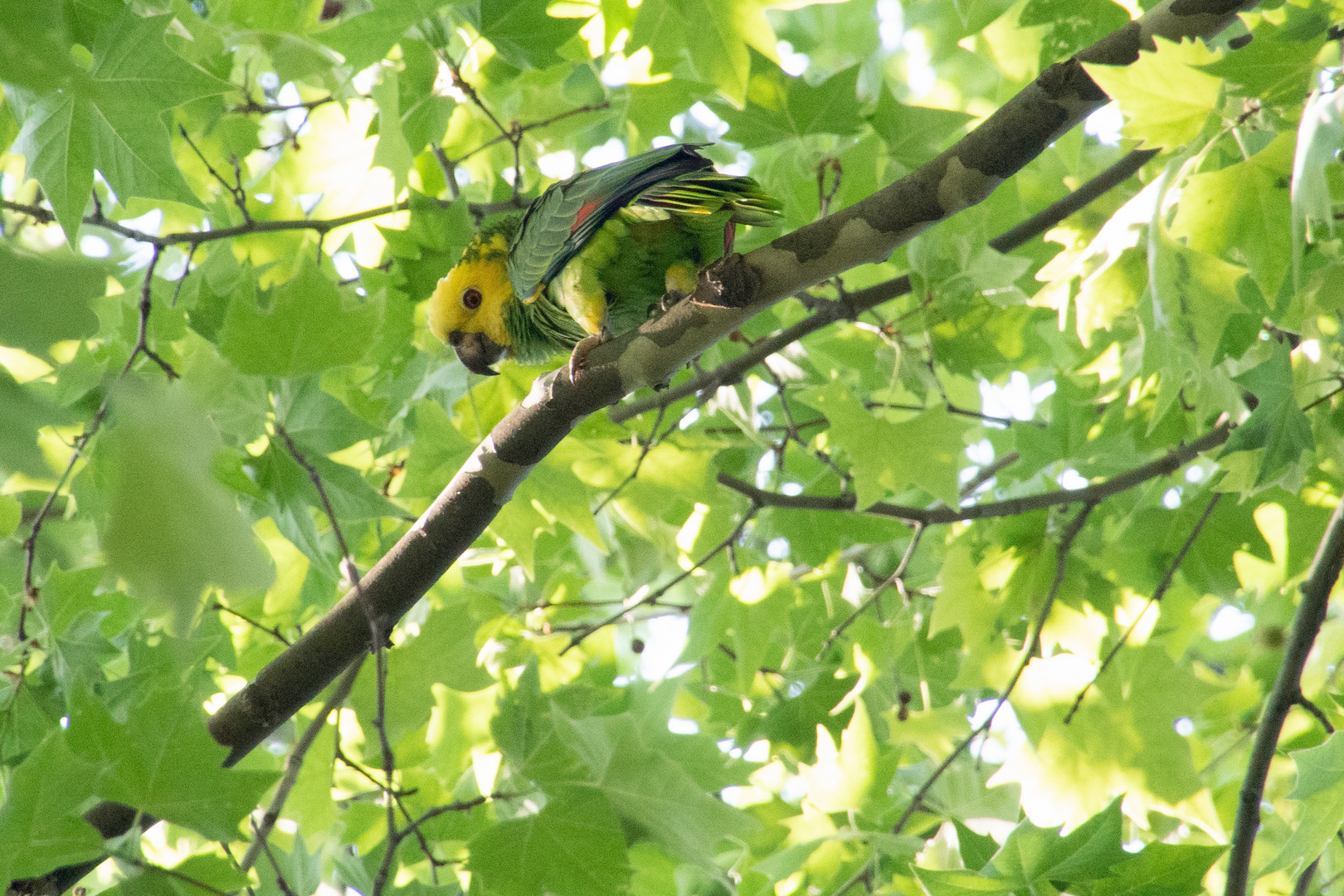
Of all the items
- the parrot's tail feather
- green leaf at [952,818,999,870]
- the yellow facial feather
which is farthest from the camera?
the yellow facial feather

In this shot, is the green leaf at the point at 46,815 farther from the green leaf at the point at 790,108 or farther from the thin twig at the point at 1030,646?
the green leaf at the point at 790,108

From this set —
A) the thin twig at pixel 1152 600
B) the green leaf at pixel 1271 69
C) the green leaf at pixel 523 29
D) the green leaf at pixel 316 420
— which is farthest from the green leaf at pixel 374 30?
the thin twig at pixel 1152 600

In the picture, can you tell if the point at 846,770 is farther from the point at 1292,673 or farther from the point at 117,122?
the point at 117,122

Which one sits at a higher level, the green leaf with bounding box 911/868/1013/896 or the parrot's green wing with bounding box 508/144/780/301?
the parrot's green wing with bounding box 508/144/780/301

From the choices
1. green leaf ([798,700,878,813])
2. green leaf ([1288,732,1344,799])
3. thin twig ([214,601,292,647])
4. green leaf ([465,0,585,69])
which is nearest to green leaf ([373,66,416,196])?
green leaf ([465,0,585,69])

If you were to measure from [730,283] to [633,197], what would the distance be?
68cm

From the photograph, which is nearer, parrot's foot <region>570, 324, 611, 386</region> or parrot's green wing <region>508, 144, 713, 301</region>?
parrot's foot <region>570, 324, 611, 386</region>

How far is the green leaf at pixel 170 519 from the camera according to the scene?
0.51 metres

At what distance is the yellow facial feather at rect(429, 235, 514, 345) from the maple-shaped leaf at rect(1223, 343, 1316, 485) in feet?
6.97

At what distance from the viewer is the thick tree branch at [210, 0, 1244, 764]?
1850mm

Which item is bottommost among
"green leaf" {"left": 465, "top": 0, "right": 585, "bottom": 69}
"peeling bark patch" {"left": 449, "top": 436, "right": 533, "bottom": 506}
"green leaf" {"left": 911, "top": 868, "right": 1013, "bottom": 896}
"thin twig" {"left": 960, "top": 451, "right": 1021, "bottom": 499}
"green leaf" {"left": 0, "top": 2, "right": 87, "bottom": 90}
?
"green leaf" {"left": 911, "top": 868, "right": 1013, "bottom": 896}

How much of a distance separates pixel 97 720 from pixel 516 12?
6.26ft

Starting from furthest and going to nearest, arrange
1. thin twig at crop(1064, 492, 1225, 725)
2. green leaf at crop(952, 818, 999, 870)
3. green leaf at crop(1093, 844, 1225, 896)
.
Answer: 1. thin twig at crop(1064, 492, 1225, 725)
2. green leaf at crop(952, 818, 999, 870)
3. green leaf at crop(1093, 844, 1225, 896)

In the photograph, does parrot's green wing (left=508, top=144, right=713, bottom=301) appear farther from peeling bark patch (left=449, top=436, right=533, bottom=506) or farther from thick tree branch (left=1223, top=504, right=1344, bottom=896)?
thick tree branch (left=1223, top=504, right=1344, bottom=896)
